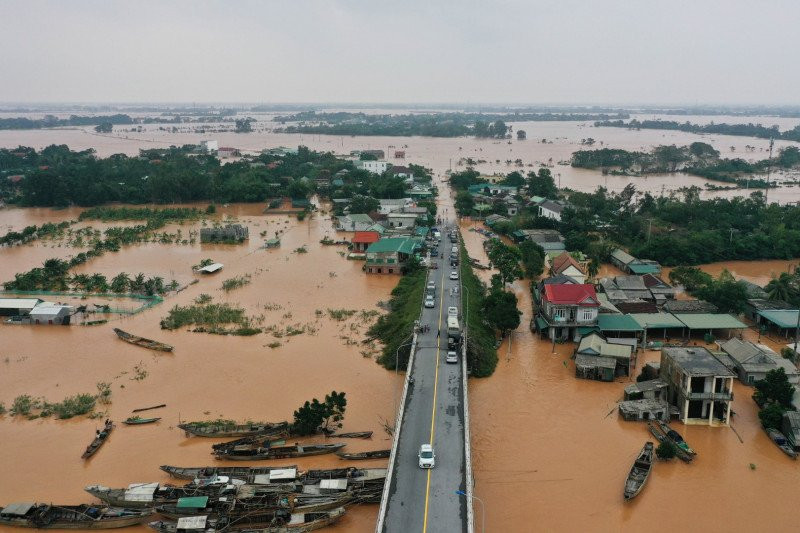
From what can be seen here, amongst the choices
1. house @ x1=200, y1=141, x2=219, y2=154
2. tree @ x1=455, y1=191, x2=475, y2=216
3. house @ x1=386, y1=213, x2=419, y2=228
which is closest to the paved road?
house @ x1=386, y1=213, x2=419, y2=228

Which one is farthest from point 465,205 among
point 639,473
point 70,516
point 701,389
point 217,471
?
point 70,516

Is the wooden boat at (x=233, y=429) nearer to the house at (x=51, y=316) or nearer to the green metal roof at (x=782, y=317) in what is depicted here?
the house at (x=51, y=316)

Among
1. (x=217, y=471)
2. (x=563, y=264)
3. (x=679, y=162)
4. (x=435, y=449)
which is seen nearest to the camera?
(x=435, y=449)

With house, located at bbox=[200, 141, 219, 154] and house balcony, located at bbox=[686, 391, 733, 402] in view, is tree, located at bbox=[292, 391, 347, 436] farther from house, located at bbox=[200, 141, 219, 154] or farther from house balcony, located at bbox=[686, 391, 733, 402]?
house, located at bbox=[200, 141, 219, 154]

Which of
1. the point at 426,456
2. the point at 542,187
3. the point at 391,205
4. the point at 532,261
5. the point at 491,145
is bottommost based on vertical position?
the point at 426,456

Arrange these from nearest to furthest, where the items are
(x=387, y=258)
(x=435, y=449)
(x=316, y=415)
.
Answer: (x=435, y=449) < (x=316, y=415) < (x=387, y=258)

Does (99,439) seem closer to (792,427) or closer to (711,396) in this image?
(711,396)
